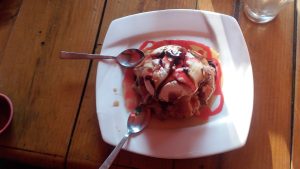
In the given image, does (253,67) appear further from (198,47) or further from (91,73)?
(91,73)

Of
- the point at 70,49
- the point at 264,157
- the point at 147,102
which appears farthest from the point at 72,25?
the point at 264,157

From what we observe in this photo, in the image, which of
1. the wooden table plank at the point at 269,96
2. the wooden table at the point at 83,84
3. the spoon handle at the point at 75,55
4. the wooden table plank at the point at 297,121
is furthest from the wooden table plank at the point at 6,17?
the wooden table plank at the point at 297,121

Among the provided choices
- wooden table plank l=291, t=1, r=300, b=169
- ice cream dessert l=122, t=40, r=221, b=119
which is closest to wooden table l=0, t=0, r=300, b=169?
wooden table plank l=291, t=1, r=300, b=169

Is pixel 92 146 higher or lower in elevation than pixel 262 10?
lower

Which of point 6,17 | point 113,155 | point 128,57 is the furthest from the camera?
point 6,17

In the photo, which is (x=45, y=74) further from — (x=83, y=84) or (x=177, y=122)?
(x=177, y=122)

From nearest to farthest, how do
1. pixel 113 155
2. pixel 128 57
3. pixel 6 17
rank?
1. pixel 113 155
2. pixel 128 57
3. pixel 6 17

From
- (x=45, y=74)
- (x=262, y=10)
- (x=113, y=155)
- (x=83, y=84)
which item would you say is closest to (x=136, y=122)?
(x=113, y=155)
